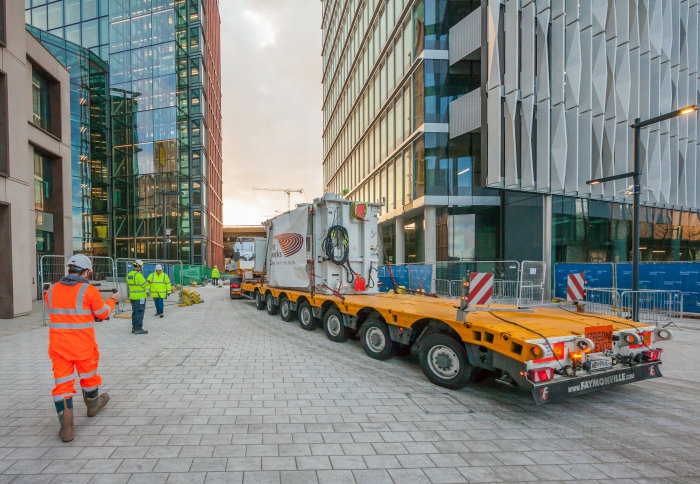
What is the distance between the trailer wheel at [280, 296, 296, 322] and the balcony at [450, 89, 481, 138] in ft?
40.8

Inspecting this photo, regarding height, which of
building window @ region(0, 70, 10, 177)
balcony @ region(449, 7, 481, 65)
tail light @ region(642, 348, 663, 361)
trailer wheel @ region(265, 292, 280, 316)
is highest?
balcony @ region(449, 7, 481, 65)

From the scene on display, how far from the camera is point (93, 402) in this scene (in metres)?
3.66

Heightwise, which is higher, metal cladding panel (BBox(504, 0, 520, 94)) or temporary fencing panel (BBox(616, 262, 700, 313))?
metal cladding panel (BBox(504, 0, 520, 94))

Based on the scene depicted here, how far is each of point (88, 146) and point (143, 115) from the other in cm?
544

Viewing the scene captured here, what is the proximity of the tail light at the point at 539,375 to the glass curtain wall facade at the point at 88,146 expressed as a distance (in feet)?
102

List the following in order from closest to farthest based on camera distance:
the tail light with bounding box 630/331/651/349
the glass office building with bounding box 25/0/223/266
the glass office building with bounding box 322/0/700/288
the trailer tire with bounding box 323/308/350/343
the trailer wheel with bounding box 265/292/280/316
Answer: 1. the tail light with bounding box 630/331/651/349
2. the trailer tire with bounding box 323/308/350/343
3. the trailer wheel with bounding box 265/292/280/316
4. the glass office building with bounding box 322/0/700/288
5. the glass office building with bounding box 25/0/223/266

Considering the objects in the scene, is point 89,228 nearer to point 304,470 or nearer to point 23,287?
point 23,287

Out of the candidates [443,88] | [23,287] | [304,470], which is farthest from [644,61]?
[23,287]

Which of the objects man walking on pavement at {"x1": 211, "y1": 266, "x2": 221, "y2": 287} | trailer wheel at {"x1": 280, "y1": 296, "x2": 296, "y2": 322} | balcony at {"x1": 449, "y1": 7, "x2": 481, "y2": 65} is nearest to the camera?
trailer wheel at {"x1": 280, "y1": 296, "x2": 296, "y2": 322}

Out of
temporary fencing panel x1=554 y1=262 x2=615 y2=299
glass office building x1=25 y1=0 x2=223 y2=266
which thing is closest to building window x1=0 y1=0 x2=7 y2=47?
temporary fencing panel x1=554 y1=262 x2=615 y2=299

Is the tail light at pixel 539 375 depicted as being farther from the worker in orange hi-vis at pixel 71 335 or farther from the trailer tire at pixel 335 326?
the worker in orange hi-vis at pixel 71 335

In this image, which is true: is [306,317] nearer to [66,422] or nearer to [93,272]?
[66,422]

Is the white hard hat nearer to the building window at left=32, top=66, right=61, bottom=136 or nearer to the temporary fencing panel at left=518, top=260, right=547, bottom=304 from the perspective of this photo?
the temporary fencing panel at left=518, top=260, right=547, bottom=304

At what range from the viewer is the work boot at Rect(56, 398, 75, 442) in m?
3.21
